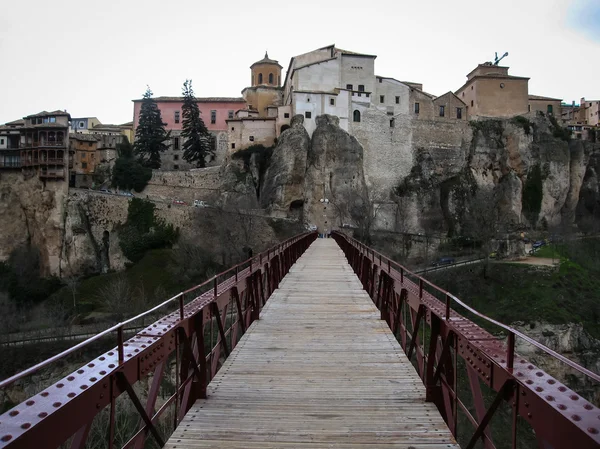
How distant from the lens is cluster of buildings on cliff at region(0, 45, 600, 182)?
1949 inches

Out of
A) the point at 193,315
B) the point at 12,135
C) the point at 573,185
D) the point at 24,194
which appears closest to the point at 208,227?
the point at 24,194

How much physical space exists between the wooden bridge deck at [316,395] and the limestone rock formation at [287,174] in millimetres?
38819

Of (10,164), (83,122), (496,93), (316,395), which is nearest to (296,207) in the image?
(10,164)

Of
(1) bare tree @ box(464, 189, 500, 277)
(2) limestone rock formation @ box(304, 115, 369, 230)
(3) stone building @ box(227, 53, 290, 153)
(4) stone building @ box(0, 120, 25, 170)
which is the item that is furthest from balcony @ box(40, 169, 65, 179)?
(1) bare tree @ box(464, 189, 500, 277)

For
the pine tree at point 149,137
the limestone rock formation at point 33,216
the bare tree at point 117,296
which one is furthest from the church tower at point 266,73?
the bare tree at point 117,296

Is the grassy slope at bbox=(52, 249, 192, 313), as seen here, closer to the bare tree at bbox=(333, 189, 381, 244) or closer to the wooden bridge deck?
the bare tree at bbox=(333, 189, 381, 244)

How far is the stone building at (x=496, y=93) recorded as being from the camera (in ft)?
194

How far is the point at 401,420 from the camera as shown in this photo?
502cm

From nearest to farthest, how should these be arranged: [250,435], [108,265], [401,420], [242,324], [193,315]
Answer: [250,435] < [401,420] < [193,315] < [242,324] < [108,265]

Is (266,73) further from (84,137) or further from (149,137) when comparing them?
(84,137)

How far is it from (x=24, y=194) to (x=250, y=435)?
168ft

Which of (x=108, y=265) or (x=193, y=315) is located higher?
(x=193, y=315)

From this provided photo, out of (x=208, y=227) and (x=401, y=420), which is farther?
(x=208, y=227)

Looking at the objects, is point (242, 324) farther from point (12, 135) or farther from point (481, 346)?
point (12, 135)
